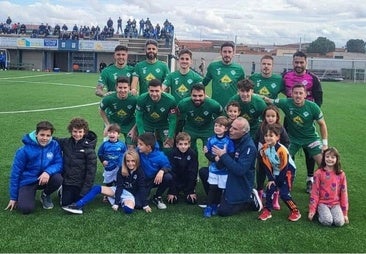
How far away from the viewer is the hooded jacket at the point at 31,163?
4949 mm

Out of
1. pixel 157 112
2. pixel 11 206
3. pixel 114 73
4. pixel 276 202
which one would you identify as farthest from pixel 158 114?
pixel 11 206

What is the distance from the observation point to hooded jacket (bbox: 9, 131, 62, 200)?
4.95 meters

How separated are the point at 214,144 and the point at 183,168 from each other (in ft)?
1.99

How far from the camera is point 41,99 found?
15.7 meters

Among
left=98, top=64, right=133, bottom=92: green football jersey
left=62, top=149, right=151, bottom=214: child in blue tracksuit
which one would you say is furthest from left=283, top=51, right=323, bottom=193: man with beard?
left=98, top=64, right=133, bottom=92: green football jersey

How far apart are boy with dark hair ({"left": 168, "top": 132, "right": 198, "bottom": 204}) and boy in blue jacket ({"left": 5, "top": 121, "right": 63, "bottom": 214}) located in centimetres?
139

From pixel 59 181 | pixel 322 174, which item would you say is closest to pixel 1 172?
pixel 59 181

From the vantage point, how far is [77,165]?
5.13 metres

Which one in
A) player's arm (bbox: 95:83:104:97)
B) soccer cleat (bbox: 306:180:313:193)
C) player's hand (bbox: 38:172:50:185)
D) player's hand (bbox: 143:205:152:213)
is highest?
player's arm (bbox: 95:83:104:97)

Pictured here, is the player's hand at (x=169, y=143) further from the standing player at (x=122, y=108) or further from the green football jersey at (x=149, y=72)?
the green football jersey at (x=149, y=72)

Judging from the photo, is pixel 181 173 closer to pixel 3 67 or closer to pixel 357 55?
pixel 3 67

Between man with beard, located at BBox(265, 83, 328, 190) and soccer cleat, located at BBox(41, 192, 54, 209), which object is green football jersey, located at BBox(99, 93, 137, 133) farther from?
man with beard, located at BBox(265, 83, 328, 190)

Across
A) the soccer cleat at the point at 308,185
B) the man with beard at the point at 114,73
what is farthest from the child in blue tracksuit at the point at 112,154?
the soccer cleat at the point at 308,185

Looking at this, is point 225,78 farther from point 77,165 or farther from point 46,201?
point 46,201
